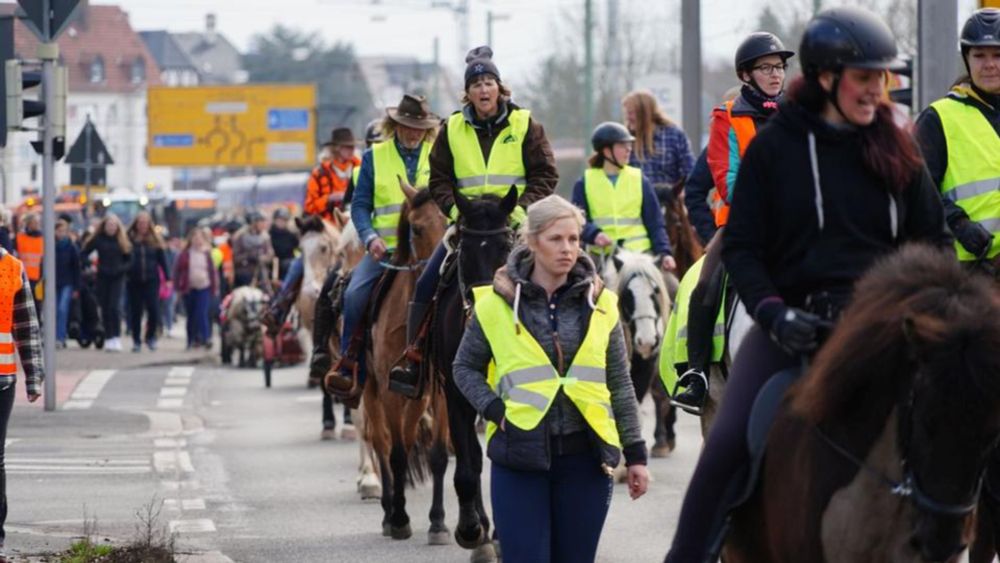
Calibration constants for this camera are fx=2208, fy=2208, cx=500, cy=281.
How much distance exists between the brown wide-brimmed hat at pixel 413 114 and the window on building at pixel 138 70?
5725 inches

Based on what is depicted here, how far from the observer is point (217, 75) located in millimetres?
196125

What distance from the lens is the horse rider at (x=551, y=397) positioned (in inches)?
311

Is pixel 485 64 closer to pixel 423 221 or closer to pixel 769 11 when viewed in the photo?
pixel 423 221

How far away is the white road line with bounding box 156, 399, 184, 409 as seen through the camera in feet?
80.0

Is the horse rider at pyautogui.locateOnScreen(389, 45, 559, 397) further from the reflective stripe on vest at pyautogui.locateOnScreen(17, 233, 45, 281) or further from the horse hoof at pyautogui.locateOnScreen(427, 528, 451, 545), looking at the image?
the reflective stripe on vest at pyautogui.locateOnScreen(17, 233, 45, 281)

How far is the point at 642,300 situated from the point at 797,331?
29.5 feet

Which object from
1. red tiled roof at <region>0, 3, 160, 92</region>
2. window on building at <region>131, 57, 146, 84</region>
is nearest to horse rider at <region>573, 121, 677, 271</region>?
red tiled roof at <region>0, 3, 160, 92</region>

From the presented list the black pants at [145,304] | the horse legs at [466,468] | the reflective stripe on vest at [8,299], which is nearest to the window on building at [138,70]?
the black pants at [145,304]

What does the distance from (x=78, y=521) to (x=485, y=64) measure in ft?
12.6

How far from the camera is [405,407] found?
13.0m

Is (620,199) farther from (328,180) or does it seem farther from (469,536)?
(469,536)

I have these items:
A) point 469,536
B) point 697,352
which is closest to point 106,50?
point 469,536

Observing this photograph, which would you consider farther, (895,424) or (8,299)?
(8,299)

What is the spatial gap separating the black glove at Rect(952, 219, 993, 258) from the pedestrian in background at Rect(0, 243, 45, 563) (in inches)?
210
